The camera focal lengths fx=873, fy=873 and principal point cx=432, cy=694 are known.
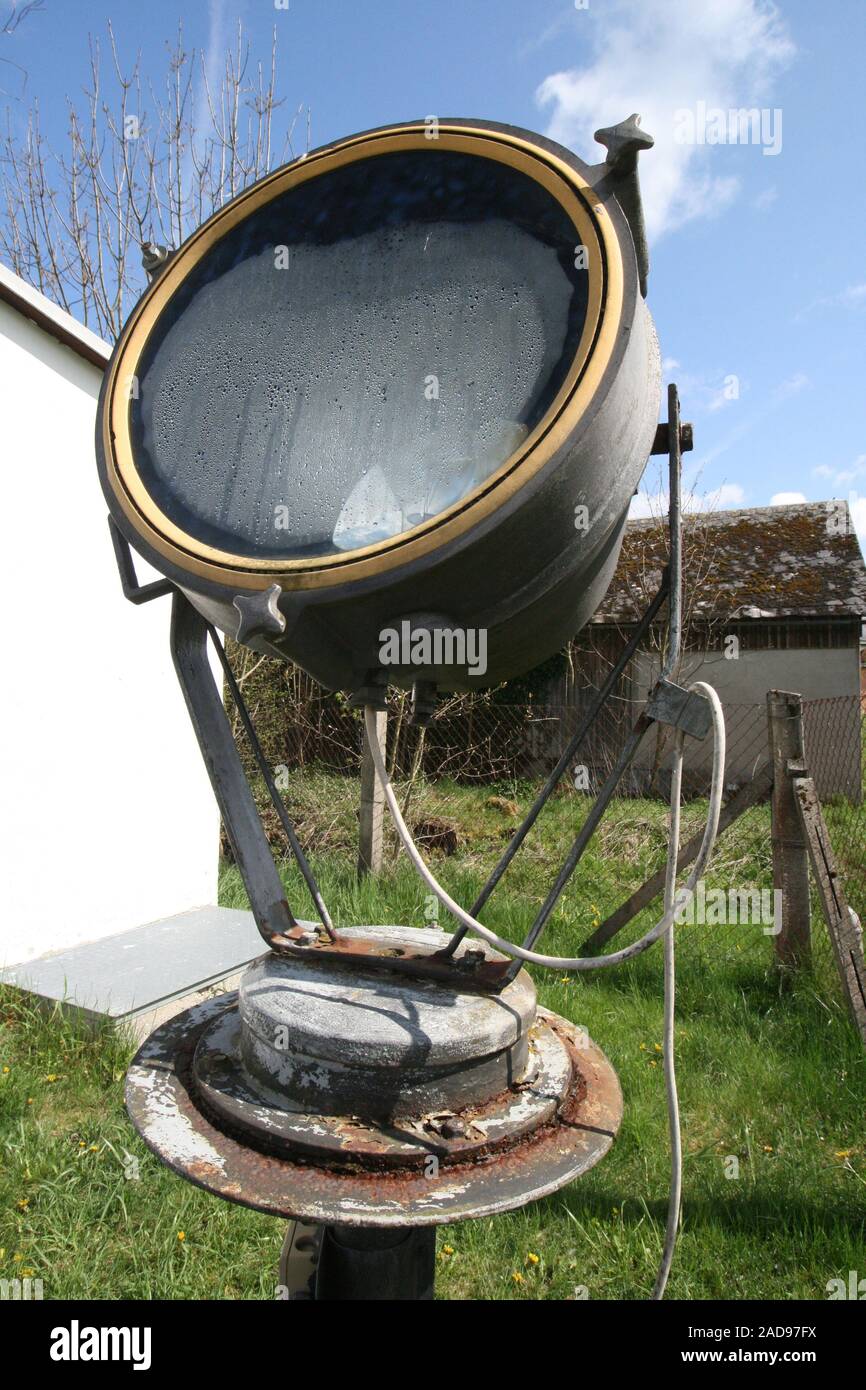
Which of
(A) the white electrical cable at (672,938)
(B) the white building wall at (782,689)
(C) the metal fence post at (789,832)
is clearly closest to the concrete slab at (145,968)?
(C) the metal fence post at (789,832)

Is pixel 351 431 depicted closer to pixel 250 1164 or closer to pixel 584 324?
pixel 584 324

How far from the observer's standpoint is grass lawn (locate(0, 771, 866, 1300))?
2.54m

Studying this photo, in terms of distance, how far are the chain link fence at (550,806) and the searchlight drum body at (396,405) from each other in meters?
1.17

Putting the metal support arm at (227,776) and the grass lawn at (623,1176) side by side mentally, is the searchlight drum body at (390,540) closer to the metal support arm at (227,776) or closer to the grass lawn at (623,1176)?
the metal support arm at (227,776)

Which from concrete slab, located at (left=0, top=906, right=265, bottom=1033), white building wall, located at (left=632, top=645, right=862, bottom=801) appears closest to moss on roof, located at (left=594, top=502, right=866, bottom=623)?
white building wall, located at (left=632, top=645, right=862, bottom=801)

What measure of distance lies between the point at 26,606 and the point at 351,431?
3.33 m

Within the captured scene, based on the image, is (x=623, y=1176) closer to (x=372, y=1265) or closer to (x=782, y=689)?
(x=372, y=1265)

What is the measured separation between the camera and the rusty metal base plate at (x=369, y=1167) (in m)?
1.01

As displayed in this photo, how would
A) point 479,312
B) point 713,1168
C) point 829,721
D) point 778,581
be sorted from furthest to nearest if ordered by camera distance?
point 778,581
point 829,721
point 713,1168
point 479,312

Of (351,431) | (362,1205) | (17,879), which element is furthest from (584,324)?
(17,879)

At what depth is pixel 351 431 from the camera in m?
1.35

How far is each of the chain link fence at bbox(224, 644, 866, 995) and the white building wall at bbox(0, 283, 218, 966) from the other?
3.51 feet

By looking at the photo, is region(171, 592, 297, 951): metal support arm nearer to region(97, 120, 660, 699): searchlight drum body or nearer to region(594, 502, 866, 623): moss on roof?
region(97, 120, 660, 699): searchlight drum body
